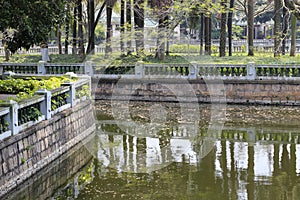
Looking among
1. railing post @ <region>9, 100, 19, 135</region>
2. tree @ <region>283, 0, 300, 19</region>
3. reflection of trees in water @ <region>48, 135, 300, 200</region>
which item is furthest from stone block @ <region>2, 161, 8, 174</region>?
tree @ <region>283, 0, 300, 19</region>

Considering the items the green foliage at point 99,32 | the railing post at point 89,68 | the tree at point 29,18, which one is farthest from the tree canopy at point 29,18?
the green foliage at point 99,32

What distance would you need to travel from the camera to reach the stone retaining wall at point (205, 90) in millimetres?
16438

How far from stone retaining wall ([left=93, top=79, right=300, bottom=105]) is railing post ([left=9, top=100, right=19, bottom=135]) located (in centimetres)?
949

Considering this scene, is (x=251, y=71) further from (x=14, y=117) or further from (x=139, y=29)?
(x=14, y=117)

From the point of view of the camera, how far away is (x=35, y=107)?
9414 millimetres

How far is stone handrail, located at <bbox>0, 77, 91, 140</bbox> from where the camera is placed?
8102 mm

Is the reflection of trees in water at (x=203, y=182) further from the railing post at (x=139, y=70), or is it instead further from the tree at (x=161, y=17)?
the tree at (x=161, y=17)

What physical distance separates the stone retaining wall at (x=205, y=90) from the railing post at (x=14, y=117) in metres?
9.49

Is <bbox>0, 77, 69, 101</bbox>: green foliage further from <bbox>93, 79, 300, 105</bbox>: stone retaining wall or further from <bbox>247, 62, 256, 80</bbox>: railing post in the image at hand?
<bbox>247, 62, 256, 80</bbox>: railing post

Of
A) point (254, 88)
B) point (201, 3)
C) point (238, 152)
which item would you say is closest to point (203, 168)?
point (238, 152)

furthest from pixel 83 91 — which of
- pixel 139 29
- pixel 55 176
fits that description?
pixel 139 29

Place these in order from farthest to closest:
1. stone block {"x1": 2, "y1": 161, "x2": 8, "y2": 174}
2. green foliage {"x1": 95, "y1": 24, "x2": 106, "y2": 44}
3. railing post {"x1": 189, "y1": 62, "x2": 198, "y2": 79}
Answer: green foliage {"x1": 95, "y1": 24, "x2": 106, "y2": 44}, railing post {"x1": 189, "y1": 62, "x2": 198, "y2": 79}, stone block {"x1": 2, "y1": 161, "x2": 8, "y2": 174}

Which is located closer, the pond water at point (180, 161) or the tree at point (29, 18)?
the pond water at point (180, 161)

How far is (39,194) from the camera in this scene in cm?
812
